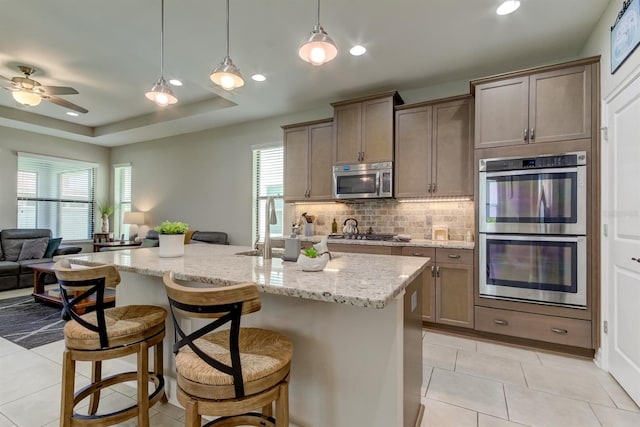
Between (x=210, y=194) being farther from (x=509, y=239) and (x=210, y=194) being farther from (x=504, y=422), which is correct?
(x=504, y=422)

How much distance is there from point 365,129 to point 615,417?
3.24 metres

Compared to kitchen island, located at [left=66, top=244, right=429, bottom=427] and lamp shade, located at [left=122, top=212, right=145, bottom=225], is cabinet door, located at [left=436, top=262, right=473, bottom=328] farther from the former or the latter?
lamp shade, located at [left=122, top=212, right=145, bottom=225]

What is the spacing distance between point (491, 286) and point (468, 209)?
103 centimetres

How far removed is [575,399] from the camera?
2.05 m

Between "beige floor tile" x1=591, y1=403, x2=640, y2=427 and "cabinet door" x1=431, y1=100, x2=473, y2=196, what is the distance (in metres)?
2.00

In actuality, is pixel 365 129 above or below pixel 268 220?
above

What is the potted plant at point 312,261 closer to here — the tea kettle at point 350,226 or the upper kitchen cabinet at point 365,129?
the upper kitchen cabinet at point 365,129

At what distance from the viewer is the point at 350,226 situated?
14.1 feet

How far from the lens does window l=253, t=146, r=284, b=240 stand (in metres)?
5.02

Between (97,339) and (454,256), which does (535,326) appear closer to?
(454,256)

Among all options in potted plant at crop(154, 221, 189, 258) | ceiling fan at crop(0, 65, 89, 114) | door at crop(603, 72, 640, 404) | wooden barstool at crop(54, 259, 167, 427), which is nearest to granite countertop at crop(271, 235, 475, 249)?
door at crop(603, 72, 640, 404)

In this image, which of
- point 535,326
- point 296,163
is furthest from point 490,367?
point 296,163

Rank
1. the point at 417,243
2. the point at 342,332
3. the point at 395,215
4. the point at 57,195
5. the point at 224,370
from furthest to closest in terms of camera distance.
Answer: the point at 57,195, the point at 395,215, the point at 417,243, the point at 342,332, the point at 224,370

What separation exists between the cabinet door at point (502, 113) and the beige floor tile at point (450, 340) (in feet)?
6.37
